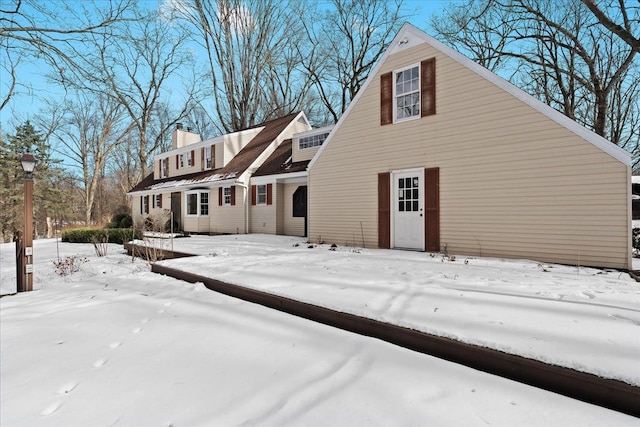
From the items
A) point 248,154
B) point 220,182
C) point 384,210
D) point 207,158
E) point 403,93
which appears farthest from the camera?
point 207,158

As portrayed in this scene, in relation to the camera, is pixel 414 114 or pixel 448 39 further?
pixel 448 39

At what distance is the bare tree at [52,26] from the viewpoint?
8000 millimetres

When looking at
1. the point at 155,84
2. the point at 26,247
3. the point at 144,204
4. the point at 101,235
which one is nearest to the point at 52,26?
the point at 26,247

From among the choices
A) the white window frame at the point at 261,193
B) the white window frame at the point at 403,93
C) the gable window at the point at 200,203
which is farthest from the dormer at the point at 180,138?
the white window frame at the point at 403,93

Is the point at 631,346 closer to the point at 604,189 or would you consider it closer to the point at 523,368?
the point at 523,368

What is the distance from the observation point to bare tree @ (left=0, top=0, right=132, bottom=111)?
8000 millimetres

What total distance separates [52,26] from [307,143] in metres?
8.52

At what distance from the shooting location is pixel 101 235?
12.8 metres

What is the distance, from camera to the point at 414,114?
27.8 ft

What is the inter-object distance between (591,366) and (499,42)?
18.4 metres

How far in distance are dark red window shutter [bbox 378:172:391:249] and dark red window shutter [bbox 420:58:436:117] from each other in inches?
75.5

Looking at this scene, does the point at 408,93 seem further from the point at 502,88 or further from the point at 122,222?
the point at 122,222

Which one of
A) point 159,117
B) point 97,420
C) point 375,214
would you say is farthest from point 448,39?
point 159,117

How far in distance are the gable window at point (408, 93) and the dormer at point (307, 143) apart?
412 centimetres
